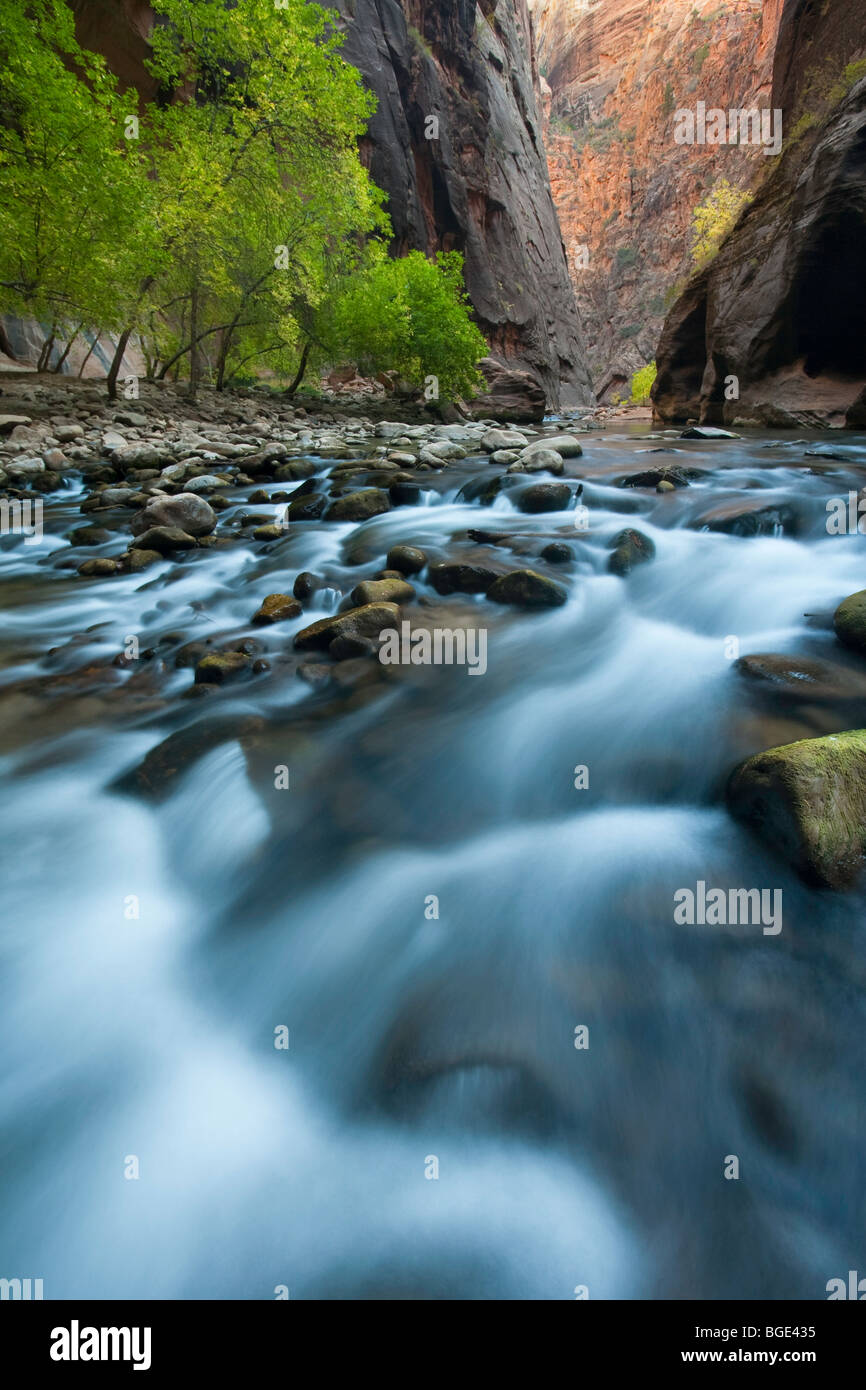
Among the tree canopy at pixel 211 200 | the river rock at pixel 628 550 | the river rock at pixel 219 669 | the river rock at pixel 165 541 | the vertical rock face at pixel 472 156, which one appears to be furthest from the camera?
the vertical rock face at pixel 472 156

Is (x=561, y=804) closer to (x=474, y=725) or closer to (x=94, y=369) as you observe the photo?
(x=474, y=725)

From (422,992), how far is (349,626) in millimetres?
2353

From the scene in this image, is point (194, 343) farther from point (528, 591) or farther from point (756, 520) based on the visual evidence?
point (528, 591)

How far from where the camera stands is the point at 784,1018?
1.74 m

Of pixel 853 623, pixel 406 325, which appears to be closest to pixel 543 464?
pixel 853 623

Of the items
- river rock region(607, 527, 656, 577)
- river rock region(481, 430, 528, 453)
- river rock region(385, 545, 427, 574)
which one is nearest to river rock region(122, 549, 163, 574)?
river rock region(385, 545, 427, 574)

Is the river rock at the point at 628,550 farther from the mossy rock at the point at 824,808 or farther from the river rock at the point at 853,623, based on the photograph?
the mossy rock at the point at 824,808

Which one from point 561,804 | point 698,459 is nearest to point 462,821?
point 561,804

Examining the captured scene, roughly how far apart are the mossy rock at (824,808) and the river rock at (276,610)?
3250mm

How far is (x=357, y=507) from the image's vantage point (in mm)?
6902

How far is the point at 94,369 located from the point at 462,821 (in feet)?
77.1

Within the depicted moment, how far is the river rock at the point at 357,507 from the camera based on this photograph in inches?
271

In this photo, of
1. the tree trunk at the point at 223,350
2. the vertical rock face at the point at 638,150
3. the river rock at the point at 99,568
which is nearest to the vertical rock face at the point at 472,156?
the tree trunk at the point at 223,350

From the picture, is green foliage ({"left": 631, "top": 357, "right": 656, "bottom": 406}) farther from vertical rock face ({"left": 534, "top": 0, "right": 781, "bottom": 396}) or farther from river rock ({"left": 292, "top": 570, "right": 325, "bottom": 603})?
river rock ({"left": 292, "top": 570, "right": 325, "bottom": 603})
